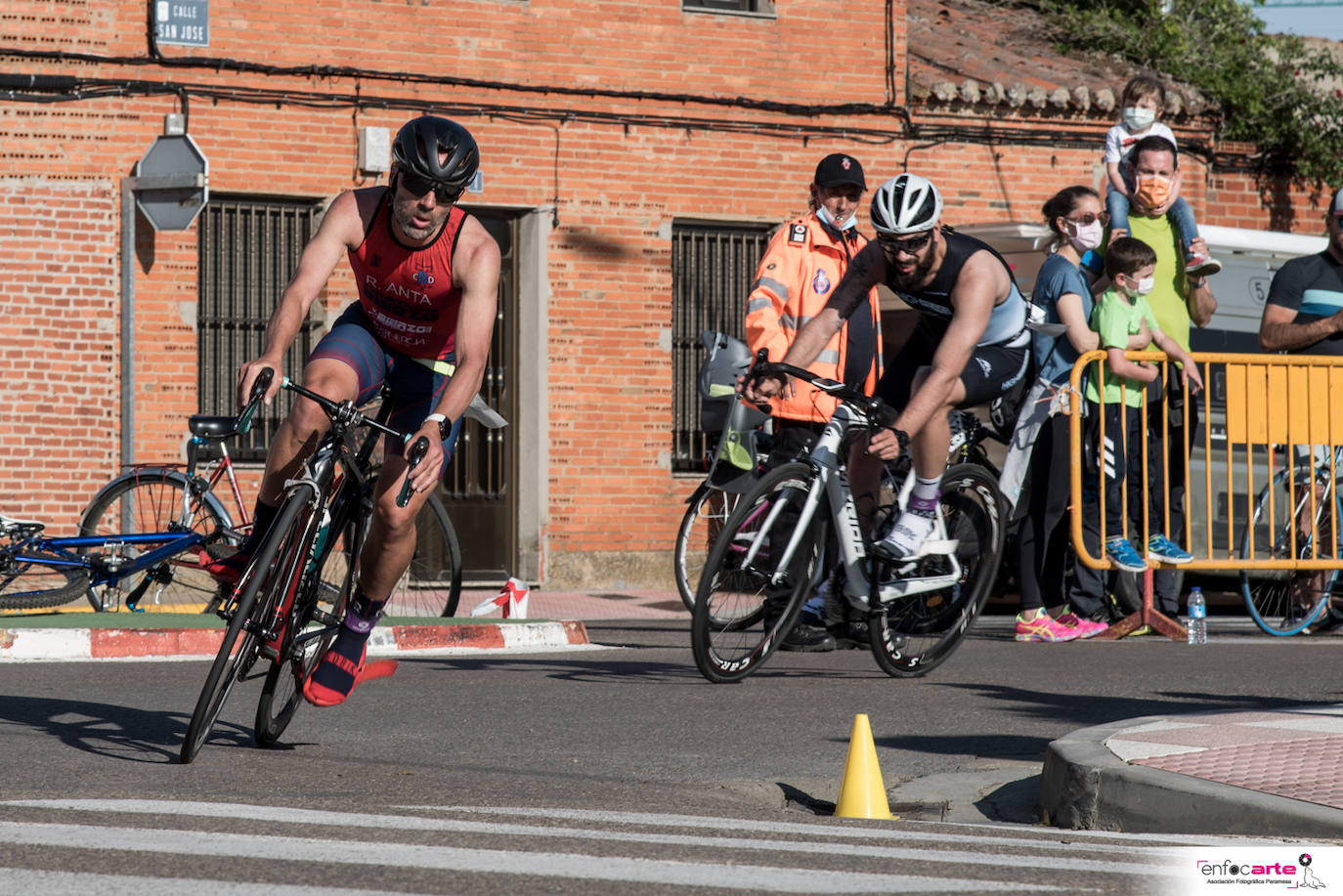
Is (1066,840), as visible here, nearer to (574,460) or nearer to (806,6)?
(574,460)

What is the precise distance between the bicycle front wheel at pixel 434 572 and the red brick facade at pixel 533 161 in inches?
183

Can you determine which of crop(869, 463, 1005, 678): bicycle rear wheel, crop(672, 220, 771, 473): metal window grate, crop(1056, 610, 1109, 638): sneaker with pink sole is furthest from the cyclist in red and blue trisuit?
crop(672, 220, 771, 473): metal window grate

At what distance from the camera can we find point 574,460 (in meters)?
16.5

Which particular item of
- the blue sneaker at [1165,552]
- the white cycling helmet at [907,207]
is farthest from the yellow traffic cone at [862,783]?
the blue sneaker at [1165,552]

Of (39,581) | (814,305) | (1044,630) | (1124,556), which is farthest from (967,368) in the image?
(39,581)

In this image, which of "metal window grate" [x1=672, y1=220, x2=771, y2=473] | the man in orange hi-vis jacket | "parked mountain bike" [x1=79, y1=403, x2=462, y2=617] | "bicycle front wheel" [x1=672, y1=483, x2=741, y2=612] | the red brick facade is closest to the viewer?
the man in orange hi-vis jacket

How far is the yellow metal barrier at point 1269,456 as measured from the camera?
36.3 ft

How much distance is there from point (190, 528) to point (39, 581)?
87 cm

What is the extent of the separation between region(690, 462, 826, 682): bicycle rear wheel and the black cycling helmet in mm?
2186

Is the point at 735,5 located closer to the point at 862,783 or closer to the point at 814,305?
the point at 814,305

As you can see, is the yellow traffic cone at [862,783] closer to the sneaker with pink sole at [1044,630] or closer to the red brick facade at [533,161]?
the sneaker with pink sole at [1044,630]

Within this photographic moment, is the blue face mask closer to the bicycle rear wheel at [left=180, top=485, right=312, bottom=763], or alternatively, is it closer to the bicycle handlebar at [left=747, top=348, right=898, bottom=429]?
the bicycle handlebar at [left=747, top=348, right=898, bottom=429]

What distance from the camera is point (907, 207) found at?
317 inches

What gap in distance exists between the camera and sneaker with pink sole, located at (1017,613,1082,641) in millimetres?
10922
